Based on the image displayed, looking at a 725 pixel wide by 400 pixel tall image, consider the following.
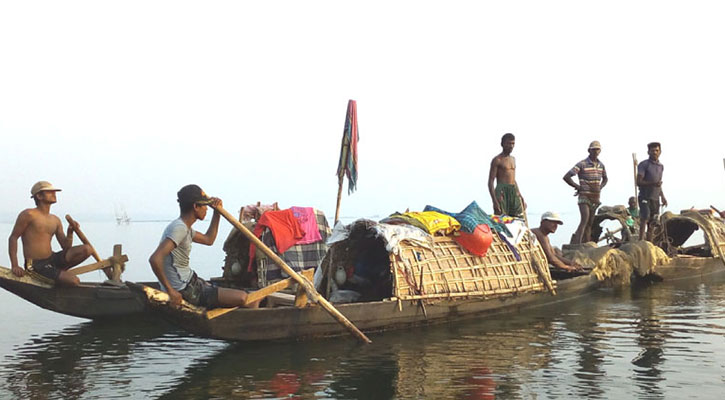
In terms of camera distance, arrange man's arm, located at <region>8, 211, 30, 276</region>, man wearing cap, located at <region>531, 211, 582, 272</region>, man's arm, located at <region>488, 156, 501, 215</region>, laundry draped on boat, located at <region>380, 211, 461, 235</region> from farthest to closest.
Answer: man's arm, located at <region>488, 156, 501, 215</region> → man wearing cap, located at <region>531, 211, 582, 272</region> → laundry draped on boat, located at <region>380, 211, 461, 235</region> → man's arm, located at <region>8, 211, 30, 276</region>

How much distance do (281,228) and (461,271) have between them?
288 centimetres

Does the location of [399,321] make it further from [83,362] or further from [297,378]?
[83,362]

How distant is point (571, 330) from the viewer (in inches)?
355

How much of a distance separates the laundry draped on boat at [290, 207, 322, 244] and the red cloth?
7 centimetres

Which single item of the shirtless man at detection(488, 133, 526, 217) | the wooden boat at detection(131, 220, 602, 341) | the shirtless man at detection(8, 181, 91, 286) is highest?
the shirtless man at detection(488, 133, 526, 217)

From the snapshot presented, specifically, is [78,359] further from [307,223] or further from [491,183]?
[491,183]

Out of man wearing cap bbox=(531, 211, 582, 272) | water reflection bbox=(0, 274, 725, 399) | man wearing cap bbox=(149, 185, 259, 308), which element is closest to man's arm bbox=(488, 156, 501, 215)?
man wearing cap bbox=(531, 211, 582, 272)

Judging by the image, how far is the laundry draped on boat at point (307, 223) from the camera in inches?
415

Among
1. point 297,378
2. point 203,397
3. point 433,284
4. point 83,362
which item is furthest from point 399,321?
point 83,362

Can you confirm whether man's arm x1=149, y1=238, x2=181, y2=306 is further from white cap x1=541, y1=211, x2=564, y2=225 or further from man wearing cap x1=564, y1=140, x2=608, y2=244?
man wearing cap x1=564, y1=140, x2=608, y2=244

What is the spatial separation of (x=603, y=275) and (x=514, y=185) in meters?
2.21

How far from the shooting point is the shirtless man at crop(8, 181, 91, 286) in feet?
29.5

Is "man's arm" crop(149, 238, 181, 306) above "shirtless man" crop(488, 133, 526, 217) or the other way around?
the other way around

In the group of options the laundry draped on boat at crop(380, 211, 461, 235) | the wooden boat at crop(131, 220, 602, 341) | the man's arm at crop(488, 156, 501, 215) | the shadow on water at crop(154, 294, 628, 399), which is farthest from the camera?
the man's arm at crop(488, 156, 501, 215)
